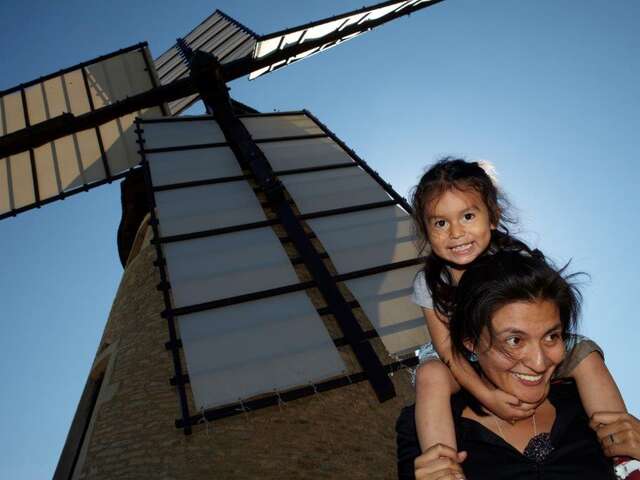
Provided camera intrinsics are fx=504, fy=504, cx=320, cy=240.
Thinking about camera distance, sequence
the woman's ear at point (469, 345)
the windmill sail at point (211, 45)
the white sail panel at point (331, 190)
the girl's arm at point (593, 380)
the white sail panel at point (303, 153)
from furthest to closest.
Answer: the windmill sail at point (211, 45) < the white sail panel at point (303, 153) < the white sail panel at point (331, 190) < the woman's ear at point (469, 345) < the girl's arm at point (593, 380)

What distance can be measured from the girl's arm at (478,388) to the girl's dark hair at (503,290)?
118 millimetres

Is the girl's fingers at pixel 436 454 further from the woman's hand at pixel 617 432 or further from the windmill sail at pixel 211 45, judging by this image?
the windmill sail at pixel 211 45

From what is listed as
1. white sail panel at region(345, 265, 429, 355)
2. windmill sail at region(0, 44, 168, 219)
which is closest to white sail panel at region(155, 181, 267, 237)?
white sail panel at region(345, 265, 429, 355)

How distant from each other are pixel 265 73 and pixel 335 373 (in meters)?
7.15

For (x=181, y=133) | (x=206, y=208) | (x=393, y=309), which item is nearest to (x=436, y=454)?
(x=393, y=309)

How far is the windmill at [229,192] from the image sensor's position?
15.2 ft

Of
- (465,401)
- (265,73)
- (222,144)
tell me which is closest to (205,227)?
(222,144)

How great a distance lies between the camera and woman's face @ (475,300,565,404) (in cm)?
177

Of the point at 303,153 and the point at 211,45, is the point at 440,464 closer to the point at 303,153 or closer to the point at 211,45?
the point at 303,153

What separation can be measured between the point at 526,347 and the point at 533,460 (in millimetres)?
370

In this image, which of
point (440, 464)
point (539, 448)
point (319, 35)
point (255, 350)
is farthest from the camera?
point (319, 35)

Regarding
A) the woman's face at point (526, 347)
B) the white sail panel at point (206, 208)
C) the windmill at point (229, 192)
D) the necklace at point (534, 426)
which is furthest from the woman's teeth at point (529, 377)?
the white sail panel at point (206, 208)

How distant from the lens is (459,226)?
262 cm

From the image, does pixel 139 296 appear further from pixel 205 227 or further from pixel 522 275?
pixel 522 275
